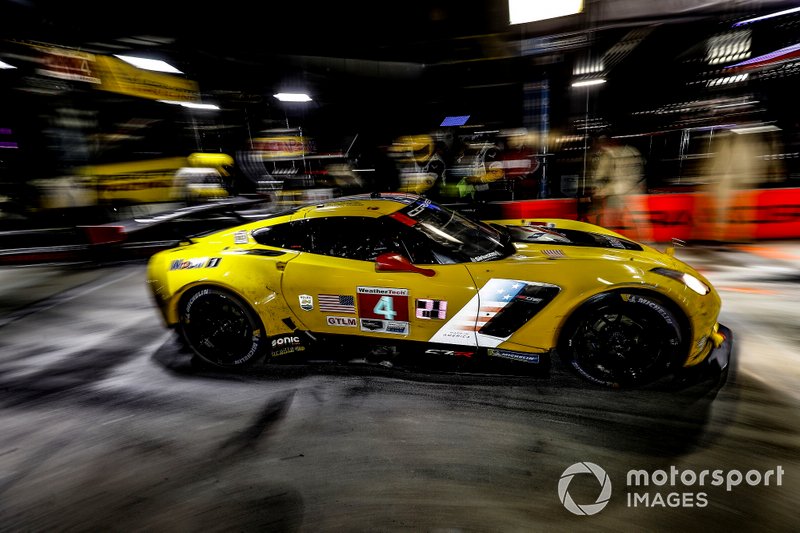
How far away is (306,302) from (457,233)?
4.21 feet

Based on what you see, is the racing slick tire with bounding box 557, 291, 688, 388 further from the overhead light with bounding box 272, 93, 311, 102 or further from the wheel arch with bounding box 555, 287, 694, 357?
the overhead light with bounding box 272, 93, 311, 102

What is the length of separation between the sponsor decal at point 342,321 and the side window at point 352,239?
442mm

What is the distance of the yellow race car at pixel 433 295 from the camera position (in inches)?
93.8

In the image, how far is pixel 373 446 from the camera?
2217 millimetres

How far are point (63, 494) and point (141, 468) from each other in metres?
0.35

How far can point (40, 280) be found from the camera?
6.27 meters

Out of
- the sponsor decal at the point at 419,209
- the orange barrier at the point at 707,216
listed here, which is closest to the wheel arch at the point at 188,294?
the sponsor decal at the point at 419,209

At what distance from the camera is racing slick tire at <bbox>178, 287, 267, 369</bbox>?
9.92ft

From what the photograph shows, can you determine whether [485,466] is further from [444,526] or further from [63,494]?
[63,494]

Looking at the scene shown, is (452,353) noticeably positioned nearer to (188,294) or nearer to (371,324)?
(371,324)

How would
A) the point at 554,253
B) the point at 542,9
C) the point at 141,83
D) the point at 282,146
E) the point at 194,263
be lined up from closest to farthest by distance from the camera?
the point at 554,253 < the point at 194,263 < the point at 542,9 < the point at 141,83 < the point at 282,146

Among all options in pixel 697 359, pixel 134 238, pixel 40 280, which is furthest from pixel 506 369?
pixel 40 280

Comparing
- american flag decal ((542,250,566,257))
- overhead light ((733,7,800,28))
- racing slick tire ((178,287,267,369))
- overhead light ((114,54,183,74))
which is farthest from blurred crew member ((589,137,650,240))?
overhead light ((114,54,183,74))

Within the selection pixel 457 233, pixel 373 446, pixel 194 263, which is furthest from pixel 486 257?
pixel 194 263
